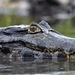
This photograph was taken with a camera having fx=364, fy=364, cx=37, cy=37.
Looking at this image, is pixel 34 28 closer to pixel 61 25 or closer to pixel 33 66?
pixel 33 66

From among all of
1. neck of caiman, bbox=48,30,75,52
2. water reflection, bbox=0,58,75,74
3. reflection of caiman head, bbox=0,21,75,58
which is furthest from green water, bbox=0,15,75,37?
water reflection, bbox=0,58,75,74

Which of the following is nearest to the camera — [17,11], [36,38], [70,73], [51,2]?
[70,73]

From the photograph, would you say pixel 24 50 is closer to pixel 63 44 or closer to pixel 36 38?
pixel 36 38

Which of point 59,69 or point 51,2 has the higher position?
point 51,2

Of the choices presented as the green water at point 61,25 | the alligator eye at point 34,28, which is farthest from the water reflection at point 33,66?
the green water at point 61,25

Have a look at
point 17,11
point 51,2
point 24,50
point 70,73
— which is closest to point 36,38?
point 24,50
